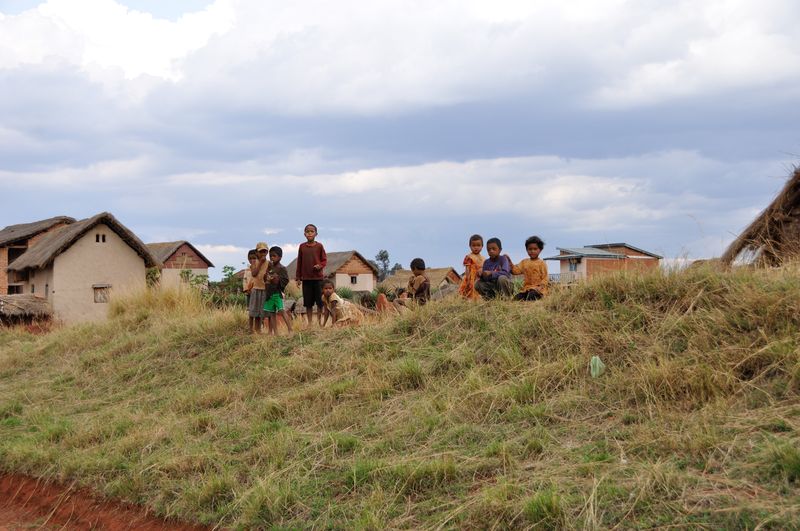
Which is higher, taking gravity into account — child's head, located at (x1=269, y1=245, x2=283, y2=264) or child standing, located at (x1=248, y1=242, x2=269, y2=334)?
child's head, located at (x1=269, y1=245, x2=283, y2=264)

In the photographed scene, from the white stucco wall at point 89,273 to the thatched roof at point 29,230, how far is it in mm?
6564

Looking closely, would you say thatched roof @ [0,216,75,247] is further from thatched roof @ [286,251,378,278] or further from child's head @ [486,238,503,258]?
child's head @ [486,238,503,258]

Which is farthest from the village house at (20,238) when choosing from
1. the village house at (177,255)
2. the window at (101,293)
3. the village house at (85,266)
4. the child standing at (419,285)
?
the child standing at (419,285)

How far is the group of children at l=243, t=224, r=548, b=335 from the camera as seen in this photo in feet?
28.6

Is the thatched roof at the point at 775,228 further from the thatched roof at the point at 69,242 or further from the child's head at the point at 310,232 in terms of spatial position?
the thatched roof at the point at 69,242

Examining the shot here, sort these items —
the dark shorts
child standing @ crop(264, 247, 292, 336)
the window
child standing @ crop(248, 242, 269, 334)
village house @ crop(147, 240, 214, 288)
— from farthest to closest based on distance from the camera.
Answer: village house @ crop(147, 240, 214, 288) → the window → the dark shorts → child standing @ crop(248, 242, 269, 334) → child standing @ crop(264, 247, 292, 336)

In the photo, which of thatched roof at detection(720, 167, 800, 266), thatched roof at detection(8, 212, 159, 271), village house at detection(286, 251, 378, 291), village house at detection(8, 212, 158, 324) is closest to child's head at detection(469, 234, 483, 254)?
thatched roof at detection(720, 167, 800, 266)

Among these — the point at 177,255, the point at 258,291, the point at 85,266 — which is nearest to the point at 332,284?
the point at 258,291

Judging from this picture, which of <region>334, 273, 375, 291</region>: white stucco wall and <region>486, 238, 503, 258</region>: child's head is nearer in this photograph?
<region>486, 238, 503, 258</region>: child's head

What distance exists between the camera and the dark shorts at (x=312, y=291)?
10641 millimetres

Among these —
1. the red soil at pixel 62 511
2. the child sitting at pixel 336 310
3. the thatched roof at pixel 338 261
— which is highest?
the thatched roof at pixel 338 261

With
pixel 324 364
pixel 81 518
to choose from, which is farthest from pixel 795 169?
pixel 81 518

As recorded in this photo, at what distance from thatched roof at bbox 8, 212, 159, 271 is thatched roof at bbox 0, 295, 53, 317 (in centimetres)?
136

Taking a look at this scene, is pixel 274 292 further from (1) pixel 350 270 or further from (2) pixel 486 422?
(1) pixel 350 270
